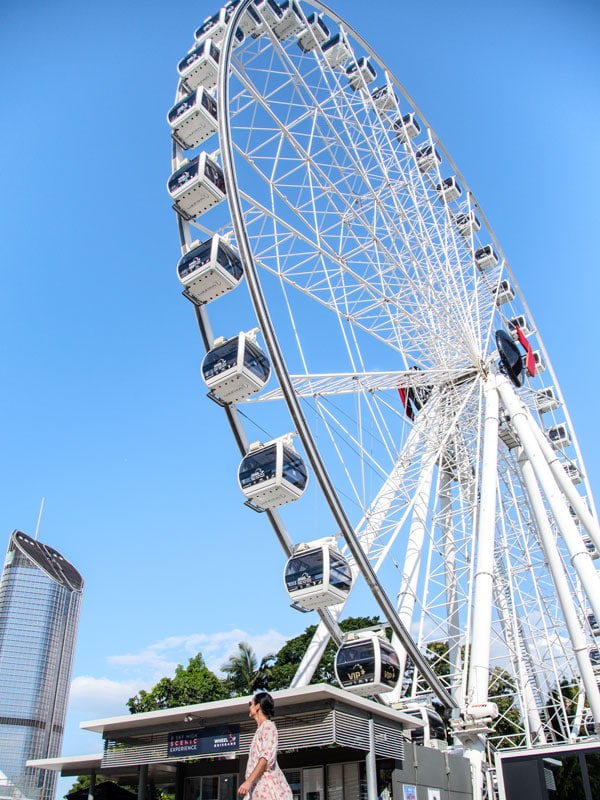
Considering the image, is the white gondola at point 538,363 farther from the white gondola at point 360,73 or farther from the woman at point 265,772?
the woman at point 265,772

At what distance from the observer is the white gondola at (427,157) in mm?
27281

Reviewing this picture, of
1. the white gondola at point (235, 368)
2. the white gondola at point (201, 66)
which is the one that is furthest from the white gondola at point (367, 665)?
the white gondola at point (201, 66)

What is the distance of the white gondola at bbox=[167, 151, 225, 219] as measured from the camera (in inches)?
685

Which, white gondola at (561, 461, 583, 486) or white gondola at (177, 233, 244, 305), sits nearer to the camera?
white gondola at (177, 233, 244, 305)

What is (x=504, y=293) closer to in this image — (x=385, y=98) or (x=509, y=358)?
(x=509, y=358)

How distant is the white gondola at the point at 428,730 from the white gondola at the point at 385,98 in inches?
720

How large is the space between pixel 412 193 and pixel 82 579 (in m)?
109

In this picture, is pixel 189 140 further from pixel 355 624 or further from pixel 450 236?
pixel 355 624

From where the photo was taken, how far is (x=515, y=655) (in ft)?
62.4

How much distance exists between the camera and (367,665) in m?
15.1

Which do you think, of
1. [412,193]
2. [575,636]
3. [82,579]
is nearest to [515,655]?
[575,636]

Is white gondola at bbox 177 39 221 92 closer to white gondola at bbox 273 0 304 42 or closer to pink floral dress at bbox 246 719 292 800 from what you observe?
white gondola at bbox 273 0 304 42

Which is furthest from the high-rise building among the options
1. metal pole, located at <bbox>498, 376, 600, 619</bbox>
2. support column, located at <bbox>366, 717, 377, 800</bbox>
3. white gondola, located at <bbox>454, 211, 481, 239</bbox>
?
support column, located at <bbox>366, 717, 377, 800</bbox>

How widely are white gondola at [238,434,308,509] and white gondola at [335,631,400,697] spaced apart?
3.23 metres
